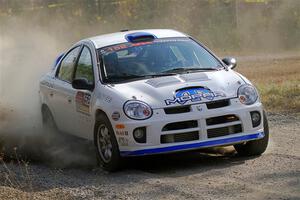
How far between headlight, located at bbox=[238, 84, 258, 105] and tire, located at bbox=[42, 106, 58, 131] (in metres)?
3.33

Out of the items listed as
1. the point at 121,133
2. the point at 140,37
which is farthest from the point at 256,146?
the point at 140,37

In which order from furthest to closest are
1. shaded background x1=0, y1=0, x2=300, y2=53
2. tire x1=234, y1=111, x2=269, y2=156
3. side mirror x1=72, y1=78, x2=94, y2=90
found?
shaded background x1=0, y1=0, x2=300, y2=53 < side mirror x1=72, y1=78, x2=94, y2=90 < tire x1=234, y1=111, x2=269, y2=156

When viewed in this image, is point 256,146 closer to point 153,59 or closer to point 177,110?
point 177,110

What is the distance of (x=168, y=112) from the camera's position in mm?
8578

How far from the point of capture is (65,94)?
10.5 m

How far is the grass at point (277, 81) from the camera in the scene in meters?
13.4

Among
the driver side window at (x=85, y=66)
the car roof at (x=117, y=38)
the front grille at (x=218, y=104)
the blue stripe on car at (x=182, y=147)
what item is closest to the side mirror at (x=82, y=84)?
the driver side window at (x=85, y=66)

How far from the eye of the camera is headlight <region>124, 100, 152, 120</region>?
855cm

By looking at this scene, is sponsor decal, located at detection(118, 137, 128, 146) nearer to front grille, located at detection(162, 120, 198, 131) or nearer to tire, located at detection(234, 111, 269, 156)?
front grille, located at detection(162, 120, 198, 131)

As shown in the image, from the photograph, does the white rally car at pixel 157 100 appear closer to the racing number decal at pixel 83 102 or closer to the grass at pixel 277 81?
the racing number decal at pixel 83 102

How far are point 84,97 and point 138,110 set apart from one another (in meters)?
1.27

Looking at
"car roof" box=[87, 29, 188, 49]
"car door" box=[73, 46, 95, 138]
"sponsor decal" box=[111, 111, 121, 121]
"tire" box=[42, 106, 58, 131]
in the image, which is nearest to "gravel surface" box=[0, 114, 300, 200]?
"car door" box=[73, 46, 95, 138]

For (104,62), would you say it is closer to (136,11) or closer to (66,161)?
(66,161)

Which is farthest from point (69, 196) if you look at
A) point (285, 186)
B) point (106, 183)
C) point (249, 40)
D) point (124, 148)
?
point (249, 40)
